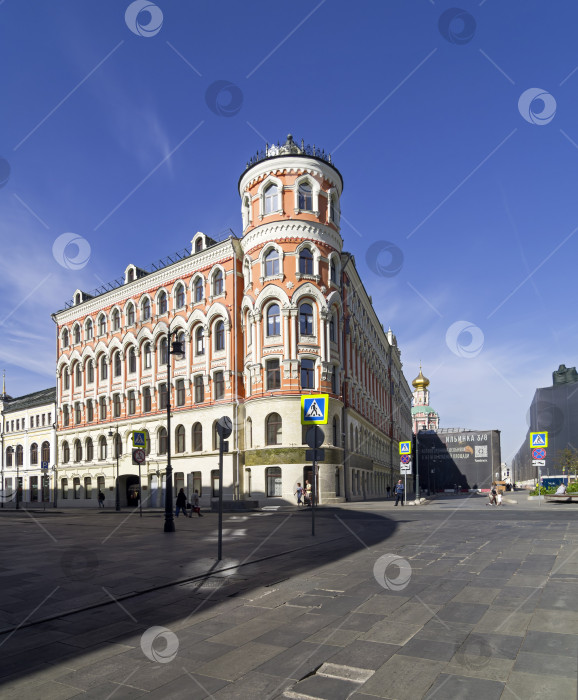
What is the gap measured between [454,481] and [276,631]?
107863 millimetres

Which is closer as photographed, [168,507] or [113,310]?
[168,507]

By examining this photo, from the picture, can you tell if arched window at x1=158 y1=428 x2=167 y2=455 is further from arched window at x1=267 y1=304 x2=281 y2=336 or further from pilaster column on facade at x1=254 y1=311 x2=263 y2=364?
arched window at x1=267 y1=304 x2=281 y2=336

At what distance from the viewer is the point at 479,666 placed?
5.71 m

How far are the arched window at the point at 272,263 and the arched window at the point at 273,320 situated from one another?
2361 mm

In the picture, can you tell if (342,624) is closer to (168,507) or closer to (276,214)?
(168,507)

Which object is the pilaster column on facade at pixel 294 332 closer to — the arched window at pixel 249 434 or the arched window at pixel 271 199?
the arched window at pixel 249 434

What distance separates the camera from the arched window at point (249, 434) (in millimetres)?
43325

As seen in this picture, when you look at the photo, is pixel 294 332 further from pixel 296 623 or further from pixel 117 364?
pixel 296 623

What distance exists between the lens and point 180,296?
51.6m

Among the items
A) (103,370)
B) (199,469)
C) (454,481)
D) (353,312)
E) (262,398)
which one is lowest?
(454,481)

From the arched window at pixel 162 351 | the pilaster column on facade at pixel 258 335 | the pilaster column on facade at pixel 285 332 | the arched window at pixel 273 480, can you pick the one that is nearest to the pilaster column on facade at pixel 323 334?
the pilaster column on facade at pixel 285 332

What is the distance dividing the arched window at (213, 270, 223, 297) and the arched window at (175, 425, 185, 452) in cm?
1132

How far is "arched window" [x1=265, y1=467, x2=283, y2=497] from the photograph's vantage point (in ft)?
137

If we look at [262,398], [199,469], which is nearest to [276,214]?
[262,398]
